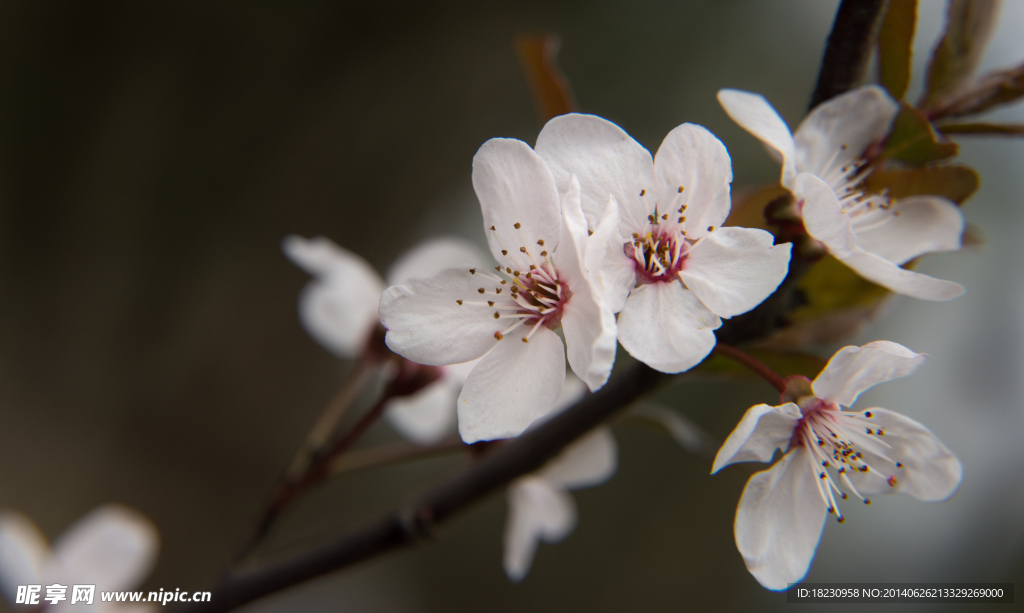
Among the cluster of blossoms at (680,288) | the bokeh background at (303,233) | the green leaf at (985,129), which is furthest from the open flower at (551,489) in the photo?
the bokeh background at (303,233)

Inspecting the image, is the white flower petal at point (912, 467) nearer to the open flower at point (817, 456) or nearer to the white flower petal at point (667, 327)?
the open flower at point (817, 456)

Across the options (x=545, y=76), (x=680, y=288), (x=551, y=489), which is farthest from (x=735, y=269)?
(x=551, y=489)

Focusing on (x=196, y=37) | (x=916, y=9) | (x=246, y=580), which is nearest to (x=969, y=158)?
(x=916, y=9)

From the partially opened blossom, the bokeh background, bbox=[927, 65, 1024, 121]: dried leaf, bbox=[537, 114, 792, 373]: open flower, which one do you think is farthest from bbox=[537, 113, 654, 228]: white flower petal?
the bokeh background

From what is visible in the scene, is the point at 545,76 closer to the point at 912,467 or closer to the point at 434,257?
the point at 434,257

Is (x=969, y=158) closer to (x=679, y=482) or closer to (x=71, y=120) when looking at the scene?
(x=679, y=482)
